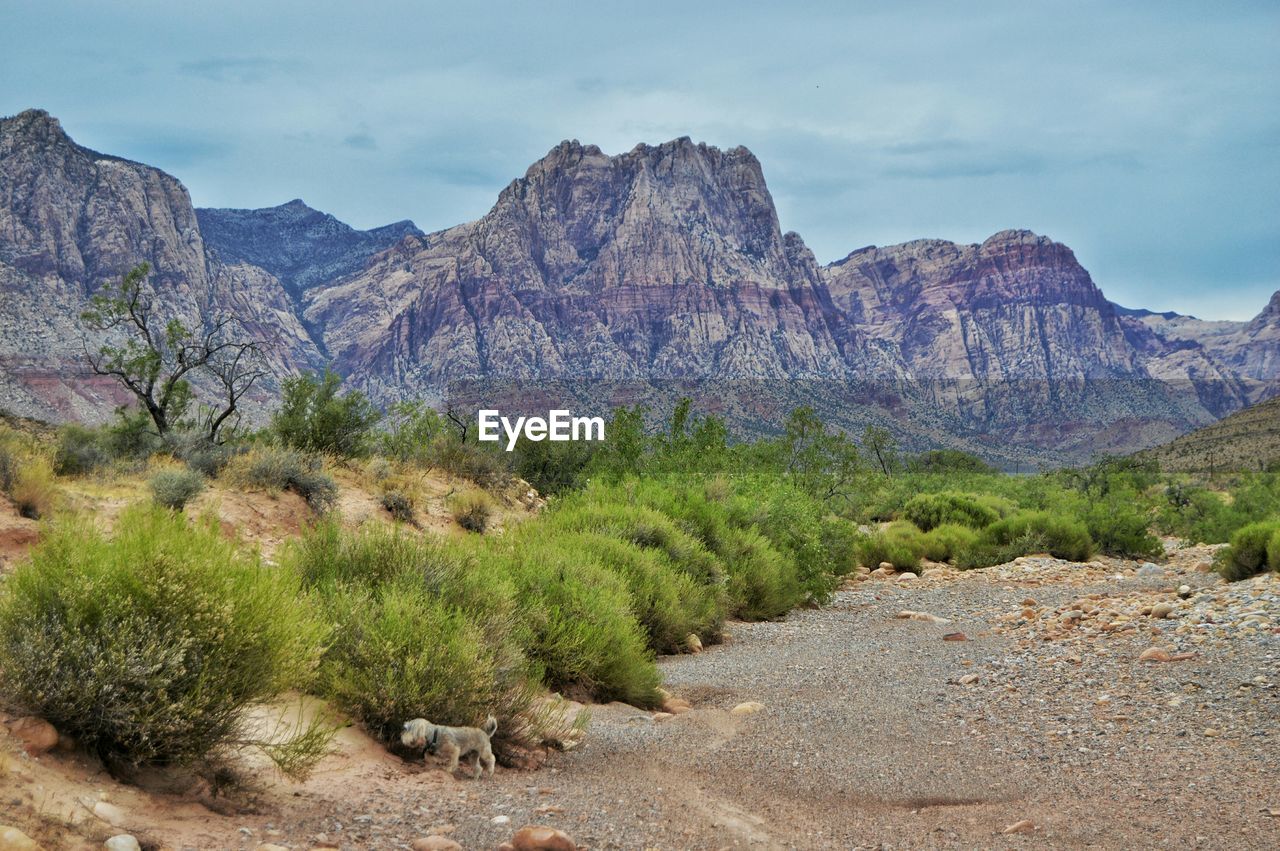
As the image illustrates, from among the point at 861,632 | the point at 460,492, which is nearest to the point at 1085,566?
the point at 861,632

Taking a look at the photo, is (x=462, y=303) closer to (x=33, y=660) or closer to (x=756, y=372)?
(x=756, y=372)

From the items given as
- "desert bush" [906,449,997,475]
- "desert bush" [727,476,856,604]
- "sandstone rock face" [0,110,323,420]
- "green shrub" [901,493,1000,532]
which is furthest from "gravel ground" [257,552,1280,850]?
"sandstone rock face" [0,110,323,420]

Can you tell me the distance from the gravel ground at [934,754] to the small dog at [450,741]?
0.24 m

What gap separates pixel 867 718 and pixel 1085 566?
63.2 feet

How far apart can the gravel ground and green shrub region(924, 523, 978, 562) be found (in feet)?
50.3

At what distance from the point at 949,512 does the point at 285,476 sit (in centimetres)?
2260

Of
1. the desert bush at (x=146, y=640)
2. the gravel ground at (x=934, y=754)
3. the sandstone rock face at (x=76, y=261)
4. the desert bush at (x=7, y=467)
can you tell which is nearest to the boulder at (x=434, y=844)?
the gravel ground at (x=934, y=754)

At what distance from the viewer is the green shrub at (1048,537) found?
95.6ft

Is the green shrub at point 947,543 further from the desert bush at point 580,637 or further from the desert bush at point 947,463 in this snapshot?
the desert bush at point 947,463

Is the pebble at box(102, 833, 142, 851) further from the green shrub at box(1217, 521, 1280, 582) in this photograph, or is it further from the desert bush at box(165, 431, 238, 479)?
the green shrub at box(1217, 521, 1280, 582)

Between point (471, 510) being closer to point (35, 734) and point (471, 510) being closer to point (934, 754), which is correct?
point (934, 754)

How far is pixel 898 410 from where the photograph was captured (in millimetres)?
129375

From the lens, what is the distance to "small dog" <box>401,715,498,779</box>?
6.69m

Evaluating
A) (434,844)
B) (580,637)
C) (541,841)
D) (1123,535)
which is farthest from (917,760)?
(1123,535)
